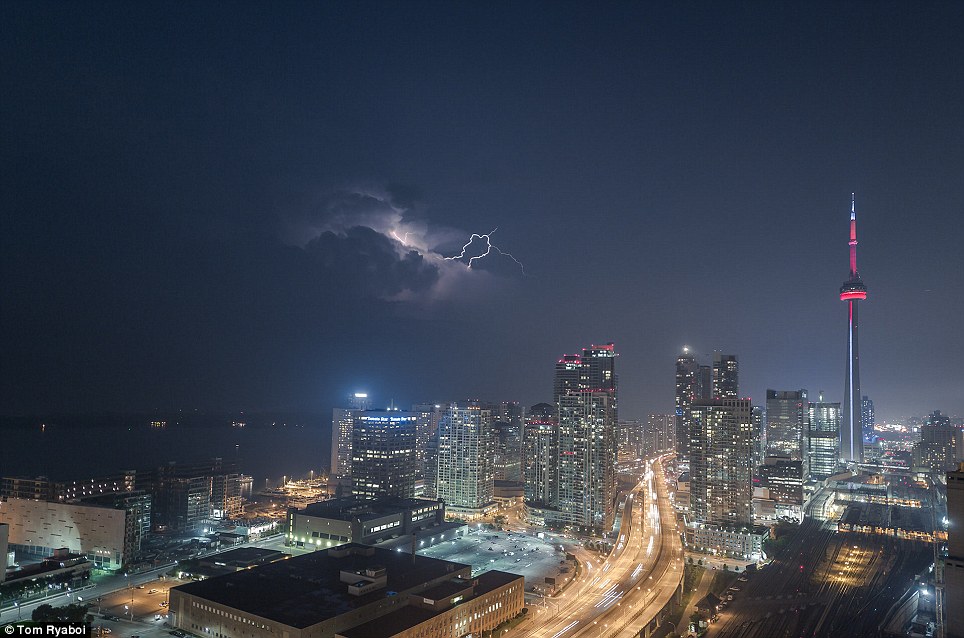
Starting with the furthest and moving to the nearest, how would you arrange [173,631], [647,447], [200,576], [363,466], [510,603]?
[647,447] < [363,466] < [200,576] < [510,603] < [173,631]

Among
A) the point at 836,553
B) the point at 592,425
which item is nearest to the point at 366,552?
the point at 592,425

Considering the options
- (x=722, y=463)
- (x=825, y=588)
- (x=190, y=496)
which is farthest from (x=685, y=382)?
(x=190, y=496)

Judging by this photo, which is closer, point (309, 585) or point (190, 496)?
point (309, 585)

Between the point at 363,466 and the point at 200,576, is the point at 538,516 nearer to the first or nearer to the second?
the point at 363,466

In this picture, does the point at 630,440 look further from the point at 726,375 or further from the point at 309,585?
the point at 309,585

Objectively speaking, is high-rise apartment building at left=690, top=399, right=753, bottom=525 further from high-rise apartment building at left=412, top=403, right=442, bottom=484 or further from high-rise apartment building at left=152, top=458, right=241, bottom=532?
high-rise apartment building at left=152, top=458, right=241, bottom=532
